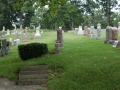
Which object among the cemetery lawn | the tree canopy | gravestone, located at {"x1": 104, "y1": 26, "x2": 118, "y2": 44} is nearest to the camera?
the cemetery lawn

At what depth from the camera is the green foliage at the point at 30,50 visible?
563 inches

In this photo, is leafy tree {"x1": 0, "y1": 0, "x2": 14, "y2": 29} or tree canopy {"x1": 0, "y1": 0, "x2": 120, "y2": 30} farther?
leafy tree {"x1": 0, "y1": 0, "x2": 14, "y2": 29}

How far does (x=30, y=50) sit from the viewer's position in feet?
47.1

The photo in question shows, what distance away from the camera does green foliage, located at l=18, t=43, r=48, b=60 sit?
14.3 meters

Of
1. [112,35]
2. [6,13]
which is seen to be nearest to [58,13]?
[6,13]

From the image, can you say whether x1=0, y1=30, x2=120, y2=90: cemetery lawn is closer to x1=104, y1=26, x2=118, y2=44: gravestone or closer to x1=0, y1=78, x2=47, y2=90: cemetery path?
x1=0, y1=78, x2=47, y2=90: cemetery path

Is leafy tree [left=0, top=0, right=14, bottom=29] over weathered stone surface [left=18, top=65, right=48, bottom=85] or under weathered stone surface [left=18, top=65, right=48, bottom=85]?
over

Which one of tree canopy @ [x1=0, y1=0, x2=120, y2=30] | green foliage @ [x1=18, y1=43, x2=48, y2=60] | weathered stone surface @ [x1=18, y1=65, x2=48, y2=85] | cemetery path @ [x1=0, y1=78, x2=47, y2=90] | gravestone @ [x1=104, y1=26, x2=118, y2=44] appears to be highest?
tree canopy @ [x1=0, y1=0, x2=120, y2=30]

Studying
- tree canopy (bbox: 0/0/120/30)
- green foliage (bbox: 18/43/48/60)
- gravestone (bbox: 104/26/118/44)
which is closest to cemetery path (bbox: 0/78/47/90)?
green foliage (bbox: 18/43/48/60)

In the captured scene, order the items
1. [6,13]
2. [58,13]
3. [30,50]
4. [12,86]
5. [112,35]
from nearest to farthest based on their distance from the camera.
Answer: [12,86]
[30,50]
[112,35]
[58,13]
[6,13]

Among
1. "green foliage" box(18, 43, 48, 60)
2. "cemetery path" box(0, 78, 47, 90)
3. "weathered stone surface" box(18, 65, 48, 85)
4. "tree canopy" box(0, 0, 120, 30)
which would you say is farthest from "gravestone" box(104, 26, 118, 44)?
"tree canopy" box(0, 0, 120, 30)

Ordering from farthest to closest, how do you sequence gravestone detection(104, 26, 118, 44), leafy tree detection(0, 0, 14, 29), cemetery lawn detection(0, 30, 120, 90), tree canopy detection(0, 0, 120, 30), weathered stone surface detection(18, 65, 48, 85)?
leafy tree detection(0, 0, 14, 29) → tree canopy detection(0, 0, 120, 30) → gravestone detection(104, 26, 118, 44) → weathered stone surface detection(18, 65, 48, 85) → cemetery lawn detection(0, 30, 120, 90)

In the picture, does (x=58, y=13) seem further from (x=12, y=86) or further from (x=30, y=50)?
(x=12, y=86)

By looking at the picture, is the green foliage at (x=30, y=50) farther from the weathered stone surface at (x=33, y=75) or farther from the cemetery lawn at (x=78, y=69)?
the weathered stone surface at (x=33, y=75)
